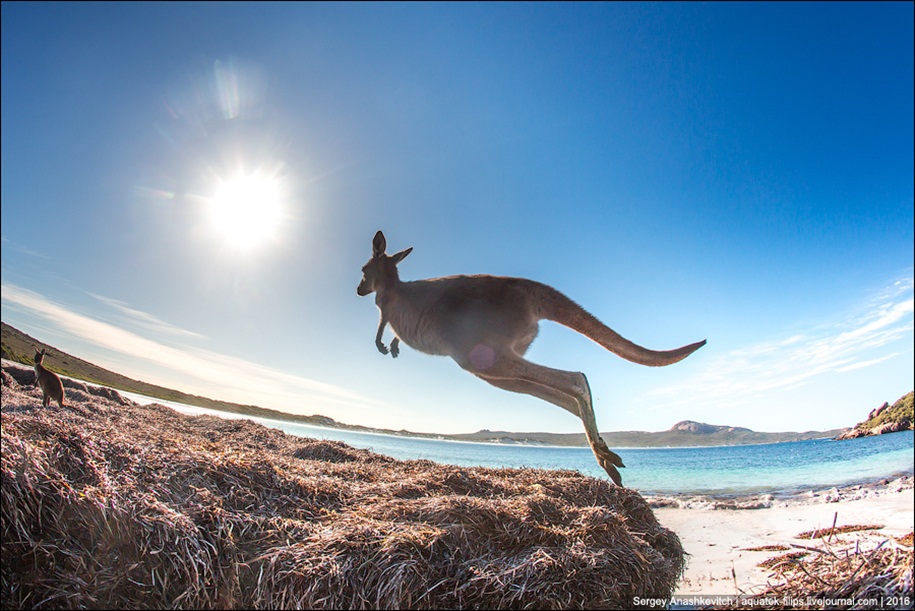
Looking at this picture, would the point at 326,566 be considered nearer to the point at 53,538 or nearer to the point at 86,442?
the point at 53,538

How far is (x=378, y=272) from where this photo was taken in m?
4.48

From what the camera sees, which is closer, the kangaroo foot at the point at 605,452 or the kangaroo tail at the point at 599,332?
the kangaroo foot at the point at 605,452

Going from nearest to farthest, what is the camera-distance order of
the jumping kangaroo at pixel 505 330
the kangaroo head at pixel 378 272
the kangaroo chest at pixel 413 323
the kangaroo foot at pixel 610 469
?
the kangaroo foot at pixel 610 469
the jumping kangaroo at pixel 505 330
the kangaroo chest at pixel 413 323
the kangaroo head at pixel 378 272

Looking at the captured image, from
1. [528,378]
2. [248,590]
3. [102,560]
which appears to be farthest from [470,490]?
[102,560]

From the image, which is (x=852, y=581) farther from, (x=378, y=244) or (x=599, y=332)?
(x=378, y=244)

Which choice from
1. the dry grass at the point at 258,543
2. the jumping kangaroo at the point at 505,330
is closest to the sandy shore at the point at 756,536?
the dry grass at the point at 258,543

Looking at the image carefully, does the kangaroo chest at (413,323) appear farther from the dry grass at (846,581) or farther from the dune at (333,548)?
the dry grass at (846,581)

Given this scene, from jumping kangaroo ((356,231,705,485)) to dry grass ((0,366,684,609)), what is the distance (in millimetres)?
1106

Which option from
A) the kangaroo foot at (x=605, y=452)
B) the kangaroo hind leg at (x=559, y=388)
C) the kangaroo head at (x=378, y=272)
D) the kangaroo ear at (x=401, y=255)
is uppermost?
the kangaroo ear at (x=401, y=255)

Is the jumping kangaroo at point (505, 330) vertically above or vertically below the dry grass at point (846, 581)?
above

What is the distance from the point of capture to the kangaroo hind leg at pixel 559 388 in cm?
296

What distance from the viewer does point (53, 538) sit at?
1674 millimetres

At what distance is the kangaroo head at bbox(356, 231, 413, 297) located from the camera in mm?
4457

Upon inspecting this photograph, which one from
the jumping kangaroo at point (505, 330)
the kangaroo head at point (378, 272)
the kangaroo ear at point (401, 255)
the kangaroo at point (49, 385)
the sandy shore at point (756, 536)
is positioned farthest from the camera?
the kangaroo at point (49, 385)
